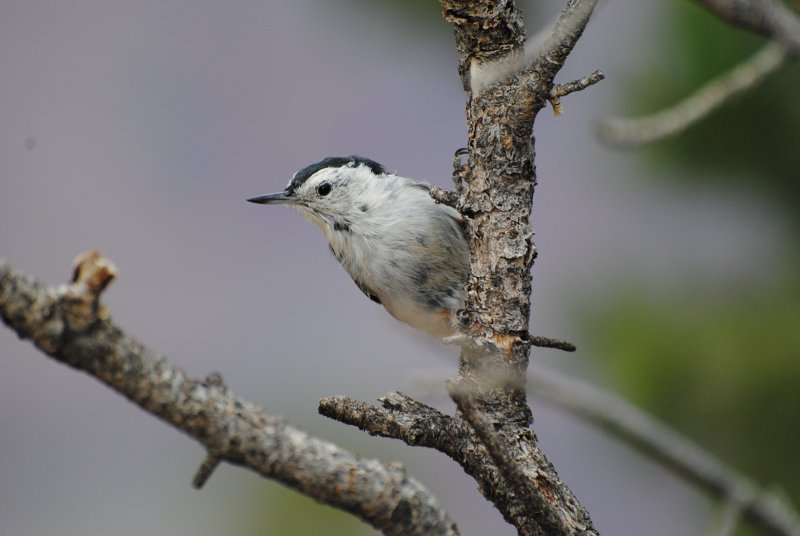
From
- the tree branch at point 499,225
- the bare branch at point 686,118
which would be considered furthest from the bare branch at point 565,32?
the bare branch at point 686,118

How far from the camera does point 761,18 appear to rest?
83 cm

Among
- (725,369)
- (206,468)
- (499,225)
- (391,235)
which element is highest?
(725,369)

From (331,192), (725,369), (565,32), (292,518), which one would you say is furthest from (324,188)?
(565,32)

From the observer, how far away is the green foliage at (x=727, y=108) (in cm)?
239

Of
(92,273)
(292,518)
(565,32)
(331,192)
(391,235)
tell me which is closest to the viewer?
(92,273)

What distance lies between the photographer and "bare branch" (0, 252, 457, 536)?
742 mm

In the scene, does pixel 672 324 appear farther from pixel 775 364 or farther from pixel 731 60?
pixel 731 60

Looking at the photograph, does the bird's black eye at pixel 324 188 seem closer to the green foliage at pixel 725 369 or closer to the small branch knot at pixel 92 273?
the green foliage at pixel 725 369

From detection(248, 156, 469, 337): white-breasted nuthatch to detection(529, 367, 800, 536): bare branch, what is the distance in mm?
1084

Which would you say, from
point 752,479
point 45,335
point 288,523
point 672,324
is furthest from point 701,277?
point 45,335

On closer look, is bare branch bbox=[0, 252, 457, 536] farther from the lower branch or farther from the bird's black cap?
the bird's black cap

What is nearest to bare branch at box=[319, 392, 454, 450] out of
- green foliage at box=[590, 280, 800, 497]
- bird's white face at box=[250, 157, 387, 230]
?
bird's white face at box=[250, 157, 387, 230]

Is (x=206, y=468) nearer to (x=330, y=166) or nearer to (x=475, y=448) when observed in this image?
(x=475, y=448)

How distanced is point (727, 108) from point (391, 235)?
3.35 ft
